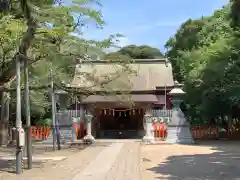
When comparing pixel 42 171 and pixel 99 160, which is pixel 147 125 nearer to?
pixel 99 160

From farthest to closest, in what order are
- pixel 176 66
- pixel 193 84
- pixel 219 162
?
pixel 176 66
pixel 193 84
pixel 219 162

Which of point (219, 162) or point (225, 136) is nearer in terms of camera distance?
point (219, 162)

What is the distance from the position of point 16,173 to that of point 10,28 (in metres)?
4.42

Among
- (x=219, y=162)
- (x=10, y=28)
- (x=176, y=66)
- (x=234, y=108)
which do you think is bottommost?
(x=219, y=162)

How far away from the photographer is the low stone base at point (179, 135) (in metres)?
28.1

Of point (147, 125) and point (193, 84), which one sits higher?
point (193, 84)

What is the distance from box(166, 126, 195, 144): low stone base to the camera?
2806 cm

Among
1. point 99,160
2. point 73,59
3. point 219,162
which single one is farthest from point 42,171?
point 219,162

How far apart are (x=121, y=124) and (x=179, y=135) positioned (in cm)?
689

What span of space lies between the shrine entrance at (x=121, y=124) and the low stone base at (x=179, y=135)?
16.6ft

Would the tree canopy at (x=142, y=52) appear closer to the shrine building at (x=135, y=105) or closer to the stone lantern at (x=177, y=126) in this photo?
the shrine building at (x=135, y=105)

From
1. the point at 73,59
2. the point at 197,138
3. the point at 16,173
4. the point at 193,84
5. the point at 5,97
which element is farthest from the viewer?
the point at 193,84

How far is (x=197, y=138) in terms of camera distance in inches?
1214

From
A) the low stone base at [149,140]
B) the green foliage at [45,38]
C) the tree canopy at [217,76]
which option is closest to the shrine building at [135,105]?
the tree canopy at [217,76]
